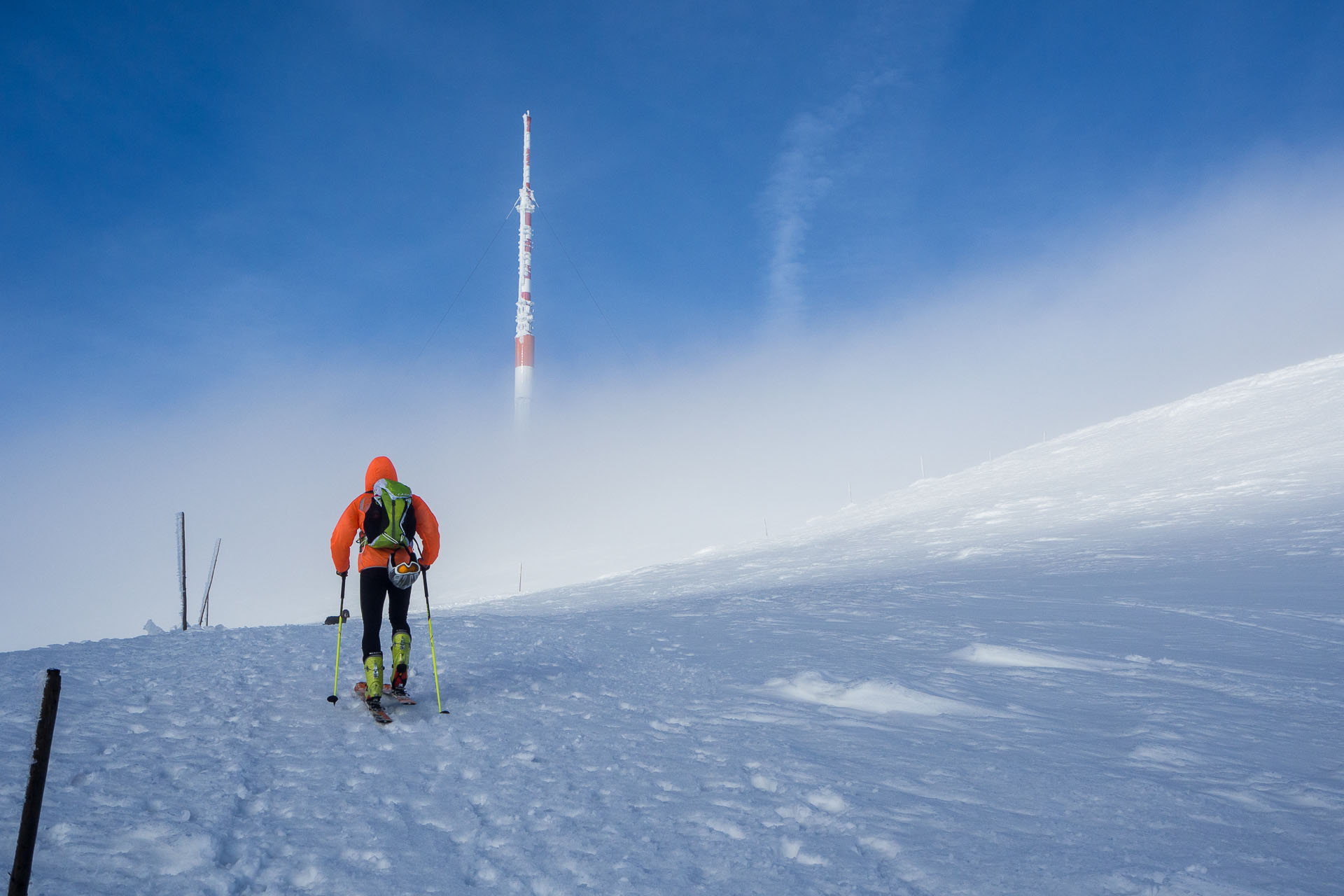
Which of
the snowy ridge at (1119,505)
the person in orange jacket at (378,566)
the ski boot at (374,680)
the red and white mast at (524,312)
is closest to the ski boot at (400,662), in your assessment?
the person in orange jacket at (378,566)

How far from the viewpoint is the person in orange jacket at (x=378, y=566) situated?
610 cm

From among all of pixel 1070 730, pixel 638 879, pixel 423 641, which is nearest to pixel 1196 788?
pixel 1070 730

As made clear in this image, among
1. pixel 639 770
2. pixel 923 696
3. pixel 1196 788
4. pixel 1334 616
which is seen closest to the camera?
pixel 1196 788

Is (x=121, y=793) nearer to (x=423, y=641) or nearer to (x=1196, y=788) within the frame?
(x=423, y=641)

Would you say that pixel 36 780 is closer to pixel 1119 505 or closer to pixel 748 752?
pixel 748 752

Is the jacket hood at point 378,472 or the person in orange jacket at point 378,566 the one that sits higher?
the jacket hood at point 378,472

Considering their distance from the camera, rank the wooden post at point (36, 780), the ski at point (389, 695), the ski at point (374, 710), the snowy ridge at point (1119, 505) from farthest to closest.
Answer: the snowy ridge at point (1119, 505), the ski at point (389, 695), the ski at point (374, 710), the wooden post at point (36, 780)

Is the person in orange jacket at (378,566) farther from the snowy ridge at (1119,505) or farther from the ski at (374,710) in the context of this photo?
the snowy ridge at (1119,505)

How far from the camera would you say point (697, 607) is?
40.7ft

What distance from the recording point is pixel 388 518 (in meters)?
6.17

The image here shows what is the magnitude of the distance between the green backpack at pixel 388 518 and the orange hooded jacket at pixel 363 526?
0.05 m

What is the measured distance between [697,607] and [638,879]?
914 cm

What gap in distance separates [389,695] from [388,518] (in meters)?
1.53

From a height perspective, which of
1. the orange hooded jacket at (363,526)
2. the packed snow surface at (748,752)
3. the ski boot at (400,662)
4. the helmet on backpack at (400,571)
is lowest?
the packed snow surface at (748,752)
